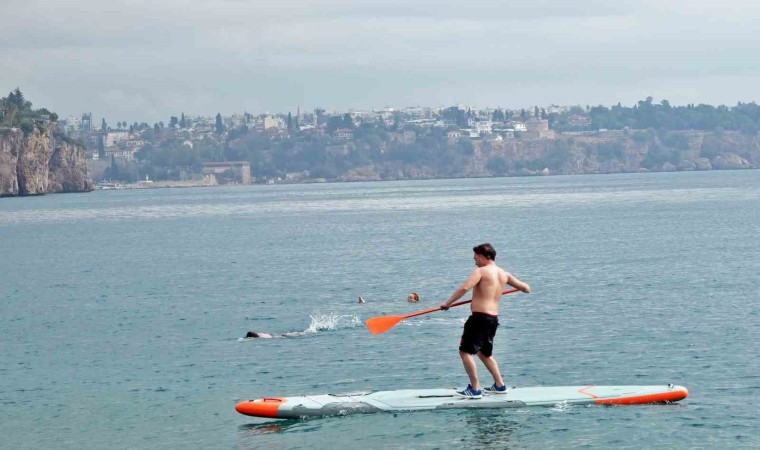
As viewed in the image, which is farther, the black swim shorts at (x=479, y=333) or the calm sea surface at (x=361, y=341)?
the calm sea surface at (x=361, y=341)

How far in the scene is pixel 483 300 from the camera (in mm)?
24812

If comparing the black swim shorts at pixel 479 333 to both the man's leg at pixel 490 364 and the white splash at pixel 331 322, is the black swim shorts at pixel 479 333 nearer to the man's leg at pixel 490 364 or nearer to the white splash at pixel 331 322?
the man's leg at pixel 490 364

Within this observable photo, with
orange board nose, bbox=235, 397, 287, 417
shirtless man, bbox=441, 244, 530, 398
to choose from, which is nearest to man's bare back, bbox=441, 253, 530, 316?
shirtless man, bbox=441, 244, 530, 398

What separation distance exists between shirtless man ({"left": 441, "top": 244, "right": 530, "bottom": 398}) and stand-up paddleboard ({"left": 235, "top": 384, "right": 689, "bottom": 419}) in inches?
55.2

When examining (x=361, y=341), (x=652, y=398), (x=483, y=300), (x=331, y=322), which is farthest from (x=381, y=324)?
(x=331, y=322)

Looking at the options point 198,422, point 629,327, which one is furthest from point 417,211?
point 198,422

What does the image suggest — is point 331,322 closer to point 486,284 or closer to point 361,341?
point 361,341

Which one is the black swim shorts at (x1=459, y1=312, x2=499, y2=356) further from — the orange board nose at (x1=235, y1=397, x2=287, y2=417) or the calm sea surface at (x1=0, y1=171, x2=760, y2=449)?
the orange board nose at (x1=235, y1=397, x2=287, y2=417)

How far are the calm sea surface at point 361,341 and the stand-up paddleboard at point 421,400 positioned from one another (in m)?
0.24

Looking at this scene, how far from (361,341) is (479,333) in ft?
47.4

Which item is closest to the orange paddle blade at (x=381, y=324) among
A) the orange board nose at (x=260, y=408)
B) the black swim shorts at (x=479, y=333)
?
the orange board nose at (x=260, y=408)

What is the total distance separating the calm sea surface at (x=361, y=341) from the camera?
26312mm

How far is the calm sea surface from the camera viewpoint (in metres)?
26.3

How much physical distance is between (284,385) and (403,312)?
16117 millimetres
